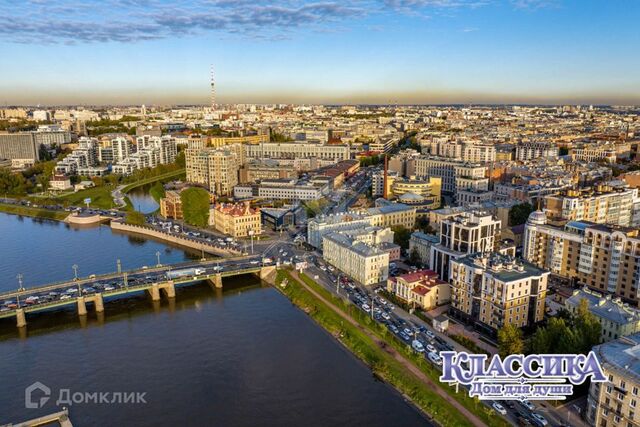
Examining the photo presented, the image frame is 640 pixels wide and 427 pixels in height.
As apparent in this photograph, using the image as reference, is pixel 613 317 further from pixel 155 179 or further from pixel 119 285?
pixel 155 179

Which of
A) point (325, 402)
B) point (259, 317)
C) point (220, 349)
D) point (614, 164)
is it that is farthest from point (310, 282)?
point (614, 164)

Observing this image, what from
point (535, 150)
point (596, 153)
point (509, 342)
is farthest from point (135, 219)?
point (596, 153)

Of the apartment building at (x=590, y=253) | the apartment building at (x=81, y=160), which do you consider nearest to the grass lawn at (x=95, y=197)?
the apartment building at (x=81, y=160)

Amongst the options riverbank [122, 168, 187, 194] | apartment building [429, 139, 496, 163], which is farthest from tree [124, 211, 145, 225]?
apartment building [429, 139, 496, 163]

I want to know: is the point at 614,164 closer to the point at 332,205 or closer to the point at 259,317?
the point at 332,205

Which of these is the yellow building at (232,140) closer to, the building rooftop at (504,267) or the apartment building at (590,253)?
the apartment building at (590,253)
